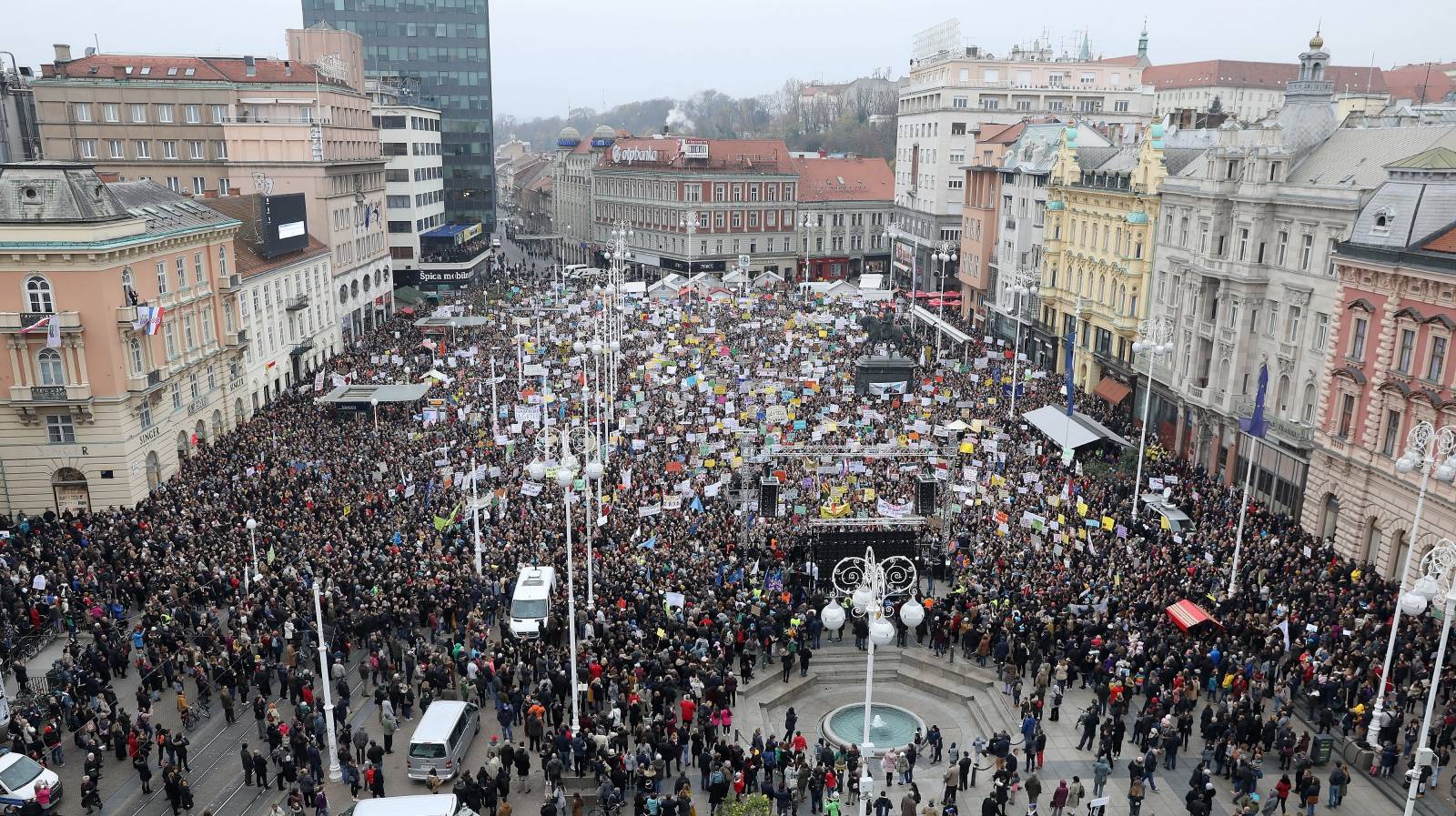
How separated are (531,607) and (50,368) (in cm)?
2186

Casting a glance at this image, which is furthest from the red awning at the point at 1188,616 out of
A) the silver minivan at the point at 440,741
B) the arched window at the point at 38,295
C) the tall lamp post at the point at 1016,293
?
the arched window at the point at 38,295

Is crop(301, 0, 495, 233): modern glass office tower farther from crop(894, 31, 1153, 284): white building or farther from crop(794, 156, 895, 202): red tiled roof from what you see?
Result: crop(894, 31, 1153, 284): white building

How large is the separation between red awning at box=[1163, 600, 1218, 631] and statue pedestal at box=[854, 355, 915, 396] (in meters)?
25.5

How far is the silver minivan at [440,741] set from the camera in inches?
824

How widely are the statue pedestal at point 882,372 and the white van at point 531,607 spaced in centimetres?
2648

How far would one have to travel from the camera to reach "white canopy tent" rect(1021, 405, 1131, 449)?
40.6 meters

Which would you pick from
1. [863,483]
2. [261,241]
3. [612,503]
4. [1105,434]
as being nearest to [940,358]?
[1105,434]

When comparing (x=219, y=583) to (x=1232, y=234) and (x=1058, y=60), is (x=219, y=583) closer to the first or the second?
(x=1232, y=234)

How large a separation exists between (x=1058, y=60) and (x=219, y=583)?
78653 mm

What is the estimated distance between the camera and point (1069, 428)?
4175 cm

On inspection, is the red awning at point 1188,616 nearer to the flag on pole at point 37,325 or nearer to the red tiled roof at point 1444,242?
the red tiled roof at point 1444,242

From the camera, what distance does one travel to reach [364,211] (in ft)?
237

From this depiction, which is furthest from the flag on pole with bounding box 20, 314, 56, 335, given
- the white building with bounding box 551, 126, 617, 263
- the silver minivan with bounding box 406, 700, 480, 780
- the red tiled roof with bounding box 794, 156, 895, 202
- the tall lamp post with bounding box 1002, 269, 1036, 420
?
the white building with bounding box 551, 126, 617, 263

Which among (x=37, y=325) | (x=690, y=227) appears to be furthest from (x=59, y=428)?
(x=690, y=227)
